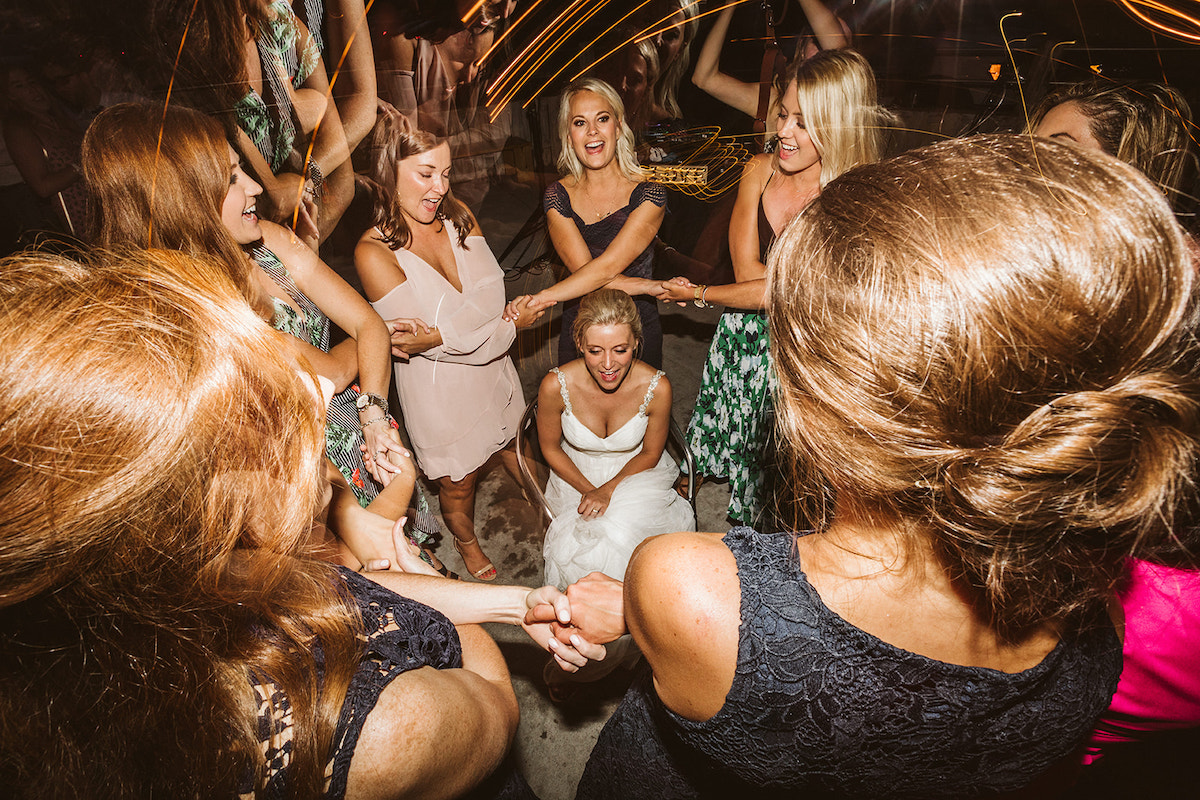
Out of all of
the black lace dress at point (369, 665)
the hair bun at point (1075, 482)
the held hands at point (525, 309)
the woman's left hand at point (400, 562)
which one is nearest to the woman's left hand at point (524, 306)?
the held hands at point (525, 309)

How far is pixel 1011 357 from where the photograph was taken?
533mm

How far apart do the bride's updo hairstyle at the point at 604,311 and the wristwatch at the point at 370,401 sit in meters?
0.67

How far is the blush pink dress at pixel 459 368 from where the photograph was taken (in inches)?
56.4

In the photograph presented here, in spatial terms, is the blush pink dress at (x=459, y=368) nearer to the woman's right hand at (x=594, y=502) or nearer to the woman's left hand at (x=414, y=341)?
the woman's left hand at (x=414, y=341)

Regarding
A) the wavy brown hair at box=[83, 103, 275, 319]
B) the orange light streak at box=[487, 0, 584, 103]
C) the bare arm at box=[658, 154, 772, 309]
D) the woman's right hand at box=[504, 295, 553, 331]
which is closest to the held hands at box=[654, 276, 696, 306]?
the bare arm at box=[658, 154, 772, 309]

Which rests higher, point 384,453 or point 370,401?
point 370,401

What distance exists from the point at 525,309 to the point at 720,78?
85cm

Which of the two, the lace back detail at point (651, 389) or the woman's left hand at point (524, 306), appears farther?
the lace back detail at point (651, 389)

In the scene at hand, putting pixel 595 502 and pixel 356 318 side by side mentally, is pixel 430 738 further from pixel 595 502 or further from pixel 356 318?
pixel 595 502

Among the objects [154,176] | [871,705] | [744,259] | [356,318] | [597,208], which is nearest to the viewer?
[871,705]

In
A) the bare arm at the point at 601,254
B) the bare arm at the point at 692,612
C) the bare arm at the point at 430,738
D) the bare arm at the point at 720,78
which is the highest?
the bare arm at the point at 720,78

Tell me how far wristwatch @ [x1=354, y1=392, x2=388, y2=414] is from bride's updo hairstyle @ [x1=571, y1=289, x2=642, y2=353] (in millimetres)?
666

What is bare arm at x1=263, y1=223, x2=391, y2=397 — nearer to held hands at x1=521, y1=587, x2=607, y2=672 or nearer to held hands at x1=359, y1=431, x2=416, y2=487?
held hands at x1=359, y1=431, x2=416, y2=487

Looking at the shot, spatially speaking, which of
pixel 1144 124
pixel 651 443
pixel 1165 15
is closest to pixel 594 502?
pixel 651 443
